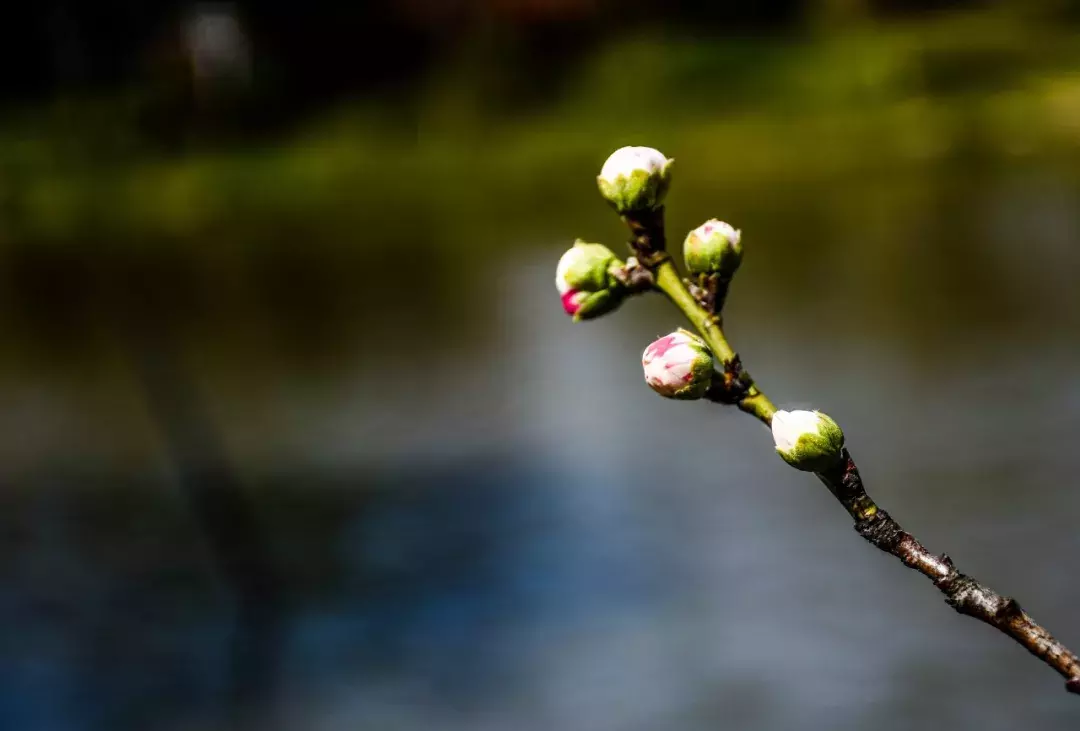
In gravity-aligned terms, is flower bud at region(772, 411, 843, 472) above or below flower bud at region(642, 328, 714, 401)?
below

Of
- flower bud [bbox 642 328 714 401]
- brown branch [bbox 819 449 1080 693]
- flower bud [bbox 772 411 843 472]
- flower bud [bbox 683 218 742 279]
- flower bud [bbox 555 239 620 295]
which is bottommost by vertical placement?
brown branch [bbox 819 449 1080 693]

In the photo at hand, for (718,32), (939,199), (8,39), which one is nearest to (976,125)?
(939,199)

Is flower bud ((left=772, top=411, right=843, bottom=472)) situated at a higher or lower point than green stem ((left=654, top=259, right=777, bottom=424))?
lower

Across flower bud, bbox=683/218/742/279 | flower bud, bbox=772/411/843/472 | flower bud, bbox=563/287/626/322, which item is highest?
flower bud, bbox=563/287/626/322

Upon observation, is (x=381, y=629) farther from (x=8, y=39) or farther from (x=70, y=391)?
(x=8, y=39)
